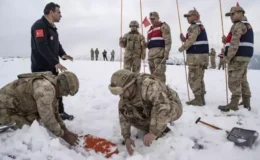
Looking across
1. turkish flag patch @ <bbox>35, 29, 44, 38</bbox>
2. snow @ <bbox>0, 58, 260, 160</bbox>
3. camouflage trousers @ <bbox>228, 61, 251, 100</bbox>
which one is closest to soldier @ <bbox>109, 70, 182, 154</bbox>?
snow @ <bbox>0, 58, 260, 160</bbox>

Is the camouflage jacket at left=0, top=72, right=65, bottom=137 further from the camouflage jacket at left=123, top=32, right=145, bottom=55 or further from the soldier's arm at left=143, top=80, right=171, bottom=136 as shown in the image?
the camouflage jacket at left=123, top=32, right=145, bottom=55

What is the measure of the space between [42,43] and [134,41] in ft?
11.6

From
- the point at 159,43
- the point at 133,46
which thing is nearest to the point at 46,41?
the point at 159,43

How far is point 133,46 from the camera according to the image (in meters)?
7.40

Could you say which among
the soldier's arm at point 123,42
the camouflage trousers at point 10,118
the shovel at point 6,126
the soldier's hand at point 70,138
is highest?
the soldier's arm at point 123,42

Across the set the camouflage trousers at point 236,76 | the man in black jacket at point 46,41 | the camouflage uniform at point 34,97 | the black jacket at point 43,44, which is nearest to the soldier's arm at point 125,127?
the camouflage uniform at point 34,97

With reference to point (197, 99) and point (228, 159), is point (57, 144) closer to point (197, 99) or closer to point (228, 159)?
point (228, 159)

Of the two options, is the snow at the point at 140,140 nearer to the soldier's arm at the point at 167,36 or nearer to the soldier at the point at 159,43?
the soldier at the point at 159,43

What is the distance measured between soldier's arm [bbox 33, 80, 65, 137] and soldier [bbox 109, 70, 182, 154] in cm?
82

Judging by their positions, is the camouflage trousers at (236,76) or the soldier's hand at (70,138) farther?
the camouflage trousers at (236,76)

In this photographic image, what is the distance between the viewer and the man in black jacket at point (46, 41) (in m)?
4.31

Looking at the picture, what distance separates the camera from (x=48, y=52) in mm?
4320

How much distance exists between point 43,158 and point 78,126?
1.52 m

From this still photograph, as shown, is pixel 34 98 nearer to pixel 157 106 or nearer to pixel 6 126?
pixel 6 126
